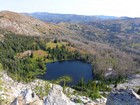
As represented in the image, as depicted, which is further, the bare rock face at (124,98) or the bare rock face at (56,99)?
the bare rock face at (124,98)

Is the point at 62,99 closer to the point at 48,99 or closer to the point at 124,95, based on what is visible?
the point at 48,99

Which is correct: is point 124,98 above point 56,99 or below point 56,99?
below

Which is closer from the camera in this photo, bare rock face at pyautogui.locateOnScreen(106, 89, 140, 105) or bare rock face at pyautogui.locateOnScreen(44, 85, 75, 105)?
bare rock face at pyautogui.locateOnScreen(44, 85, 75, 105)

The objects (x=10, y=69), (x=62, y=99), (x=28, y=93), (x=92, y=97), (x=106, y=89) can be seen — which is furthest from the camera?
(x=10, y=69)

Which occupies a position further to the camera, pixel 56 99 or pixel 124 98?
pixel 124 98

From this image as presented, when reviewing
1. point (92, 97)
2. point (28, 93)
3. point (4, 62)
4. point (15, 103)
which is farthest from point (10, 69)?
point (15, 103)

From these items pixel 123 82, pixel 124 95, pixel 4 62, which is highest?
pixel 124 95

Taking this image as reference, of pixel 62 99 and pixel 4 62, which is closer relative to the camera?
pixel 62 99

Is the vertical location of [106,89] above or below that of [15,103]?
below
